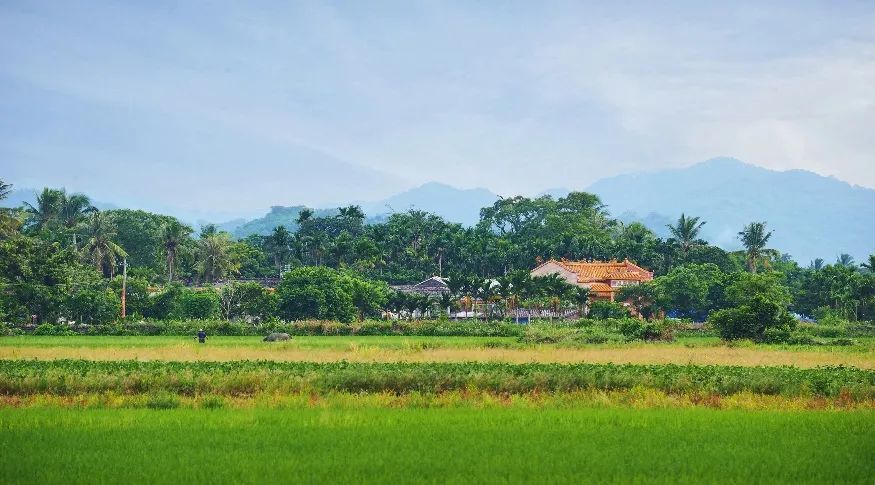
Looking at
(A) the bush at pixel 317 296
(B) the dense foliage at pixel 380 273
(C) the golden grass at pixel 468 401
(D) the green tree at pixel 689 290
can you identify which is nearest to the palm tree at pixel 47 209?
(B) the dense foliage at pixel 380 273

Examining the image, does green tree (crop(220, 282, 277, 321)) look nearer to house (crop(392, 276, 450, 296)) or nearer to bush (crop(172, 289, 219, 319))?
bush (crop(172, 289, 219, 319))

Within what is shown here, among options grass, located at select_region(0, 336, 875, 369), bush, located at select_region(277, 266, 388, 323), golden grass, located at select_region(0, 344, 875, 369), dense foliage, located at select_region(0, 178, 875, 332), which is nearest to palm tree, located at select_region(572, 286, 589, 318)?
dense foliage, located at select_region(0, 178, 875, 332)

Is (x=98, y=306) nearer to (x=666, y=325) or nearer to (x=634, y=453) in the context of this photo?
(x=666, y=325)

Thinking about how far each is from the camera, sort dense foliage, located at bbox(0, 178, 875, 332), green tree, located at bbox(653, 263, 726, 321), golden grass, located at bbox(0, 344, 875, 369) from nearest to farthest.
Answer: golden grass, located at bbox(0, 344, 875, 369) < dense foliage, located at bbox(0, 178, 875, 332) < green tree, located at bbox(653, 263, 726, 321)

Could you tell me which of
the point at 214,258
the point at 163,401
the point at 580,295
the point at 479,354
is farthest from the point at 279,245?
the point at 163,401

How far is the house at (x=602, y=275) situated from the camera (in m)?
76.0

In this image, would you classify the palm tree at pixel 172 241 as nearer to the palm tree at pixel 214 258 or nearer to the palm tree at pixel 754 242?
the palm tree at pixel 214 258

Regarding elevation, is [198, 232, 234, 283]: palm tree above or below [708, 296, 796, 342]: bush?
above

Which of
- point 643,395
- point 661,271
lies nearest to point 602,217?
point 661,271

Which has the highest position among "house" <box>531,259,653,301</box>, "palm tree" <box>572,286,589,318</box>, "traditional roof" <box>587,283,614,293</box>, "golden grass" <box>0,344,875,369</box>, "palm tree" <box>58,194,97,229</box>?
"palm tree" <box>58,194,97,229</box>

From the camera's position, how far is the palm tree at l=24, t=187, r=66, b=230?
88.8 metres

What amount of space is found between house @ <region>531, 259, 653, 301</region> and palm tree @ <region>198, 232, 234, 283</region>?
29.9 meters

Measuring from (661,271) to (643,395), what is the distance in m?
68.8

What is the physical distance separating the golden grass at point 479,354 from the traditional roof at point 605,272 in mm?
38339
